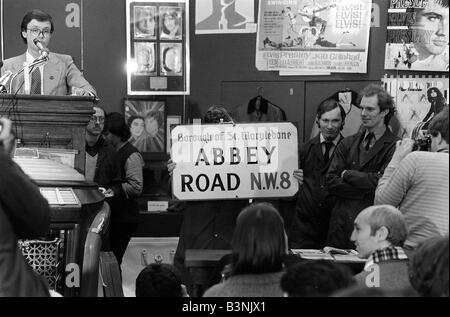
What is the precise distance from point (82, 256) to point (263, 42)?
3919 mm

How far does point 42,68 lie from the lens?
5.48m

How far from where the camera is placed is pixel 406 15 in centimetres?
759

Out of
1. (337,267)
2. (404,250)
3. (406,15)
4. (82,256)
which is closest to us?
(337,267)

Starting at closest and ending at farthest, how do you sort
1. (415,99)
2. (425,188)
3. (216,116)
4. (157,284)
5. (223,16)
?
(157,284)
(425,188)
(216,116)
(415,99)
(223,16)

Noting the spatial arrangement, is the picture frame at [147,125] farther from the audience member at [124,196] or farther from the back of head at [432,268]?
the back of head at [432,268]

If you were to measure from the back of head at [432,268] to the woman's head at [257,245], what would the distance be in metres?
0.64

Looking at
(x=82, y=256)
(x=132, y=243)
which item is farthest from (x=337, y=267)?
(x=132, y=243)

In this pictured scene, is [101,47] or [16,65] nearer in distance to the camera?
[16,65]

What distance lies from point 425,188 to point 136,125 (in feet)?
14.2

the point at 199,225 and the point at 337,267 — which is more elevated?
the point at 337,267

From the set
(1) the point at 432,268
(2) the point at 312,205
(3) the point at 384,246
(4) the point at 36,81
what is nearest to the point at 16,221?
(1) the point at 432,268

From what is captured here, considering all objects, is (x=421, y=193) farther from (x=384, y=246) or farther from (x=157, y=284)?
(x=157, y=284)

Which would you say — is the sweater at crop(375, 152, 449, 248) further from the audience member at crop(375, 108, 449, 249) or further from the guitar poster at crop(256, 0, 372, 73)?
the guitar poster at crop(256, 0, 372, 73)
